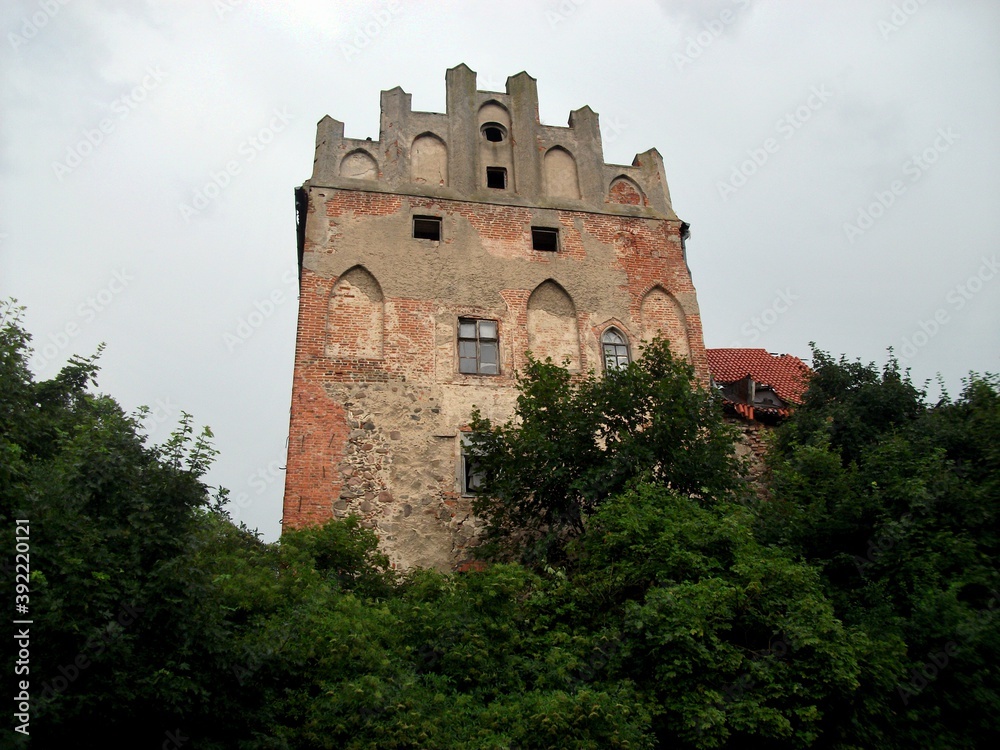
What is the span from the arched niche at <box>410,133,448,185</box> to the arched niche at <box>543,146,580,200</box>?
2.33 meters

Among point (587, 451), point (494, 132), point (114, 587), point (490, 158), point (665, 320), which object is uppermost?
point (494, 132)

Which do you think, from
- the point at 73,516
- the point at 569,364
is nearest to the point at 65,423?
the point at 73,516

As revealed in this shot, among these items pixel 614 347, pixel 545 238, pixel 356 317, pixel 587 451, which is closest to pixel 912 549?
pixel 587 451

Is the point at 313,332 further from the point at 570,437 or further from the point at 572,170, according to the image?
the point at 572,170

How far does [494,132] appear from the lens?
780 inches

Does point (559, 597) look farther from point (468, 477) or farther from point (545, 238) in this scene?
point (545, 238)

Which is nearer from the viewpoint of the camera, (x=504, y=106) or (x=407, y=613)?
(x=407, y=613)

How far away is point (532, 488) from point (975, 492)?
6.32 m

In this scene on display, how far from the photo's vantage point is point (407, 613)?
35.9 feet

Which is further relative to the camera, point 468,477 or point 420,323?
point 420,323

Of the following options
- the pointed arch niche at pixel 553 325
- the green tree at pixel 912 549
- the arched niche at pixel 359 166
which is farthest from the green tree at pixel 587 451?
the arched niche at pixel 359 166

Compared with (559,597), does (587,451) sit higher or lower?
higher

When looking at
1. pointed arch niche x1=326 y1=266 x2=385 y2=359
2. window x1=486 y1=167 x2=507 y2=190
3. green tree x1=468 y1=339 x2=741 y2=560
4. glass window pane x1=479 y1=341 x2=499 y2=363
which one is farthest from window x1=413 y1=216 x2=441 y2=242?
green tree x1=468 y1=339 x2=741 y2=560

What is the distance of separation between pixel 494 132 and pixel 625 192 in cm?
329
